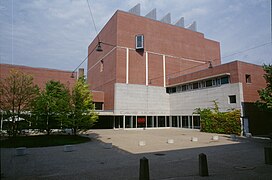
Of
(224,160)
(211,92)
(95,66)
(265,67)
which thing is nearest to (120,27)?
(95,66)

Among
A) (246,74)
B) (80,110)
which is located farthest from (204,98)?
(80,110)

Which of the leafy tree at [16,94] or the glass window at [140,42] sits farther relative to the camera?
the glass window at [140,42]

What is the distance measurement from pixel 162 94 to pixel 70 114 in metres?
20.9

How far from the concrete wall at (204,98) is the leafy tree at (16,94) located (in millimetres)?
22187

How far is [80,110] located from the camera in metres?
19.7

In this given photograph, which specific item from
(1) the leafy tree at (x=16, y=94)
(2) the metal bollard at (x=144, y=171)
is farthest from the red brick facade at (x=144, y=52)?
(2) the metal bollard at (x=144, y=171)

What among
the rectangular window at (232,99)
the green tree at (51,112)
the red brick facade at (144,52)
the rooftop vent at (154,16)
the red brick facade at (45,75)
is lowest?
the green tree at (51,112)

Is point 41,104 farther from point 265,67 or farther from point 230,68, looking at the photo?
point 230,68

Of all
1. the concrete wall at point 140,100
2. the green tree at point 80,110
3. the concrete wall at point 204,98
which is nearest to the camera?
the green tree at point 80,110

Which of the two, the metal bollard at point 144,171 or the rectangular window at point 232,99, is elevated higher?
the rectangular window at point 232,99

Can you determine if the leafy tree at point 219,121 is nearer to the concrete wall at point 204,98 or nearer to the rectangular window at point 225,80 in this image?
the concrete wall at point 204,98

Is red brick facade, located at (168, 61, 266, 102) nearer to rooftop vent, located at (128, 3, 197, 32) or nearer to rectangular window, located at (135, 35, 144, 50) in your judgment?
rectangular window, located at (135, 35, 144, 50)

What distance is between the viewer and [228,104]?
25.7m

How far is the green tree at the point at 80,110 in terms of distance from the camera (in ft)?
63.6
